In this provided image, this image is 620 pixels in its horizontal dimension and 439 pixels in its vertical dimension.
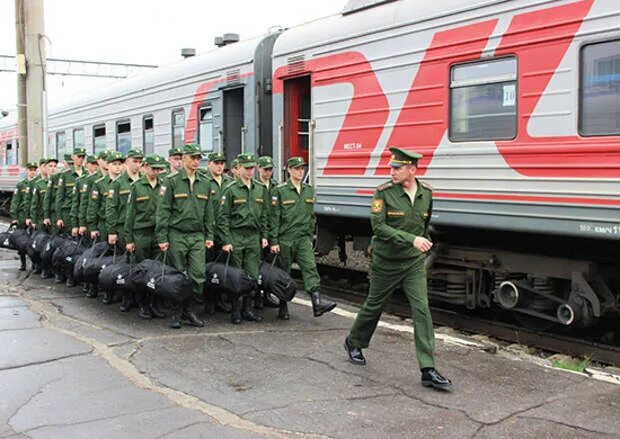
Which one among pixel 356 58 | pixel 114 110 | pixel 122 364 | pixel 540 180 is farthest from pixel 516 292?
pixel 114 110

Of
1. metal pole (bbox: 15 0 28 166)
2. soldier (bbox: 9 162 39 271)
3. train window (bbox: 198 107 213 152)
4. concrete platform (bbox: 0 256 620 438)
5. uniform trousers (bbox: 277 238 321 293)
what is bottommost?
concrete platform (bbox: 0 256 620 438)

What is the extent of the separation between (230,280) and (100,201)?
249 centimetres

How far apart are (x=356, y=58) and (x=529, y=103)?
244 cm

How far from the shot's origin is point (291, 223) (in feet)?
25.5

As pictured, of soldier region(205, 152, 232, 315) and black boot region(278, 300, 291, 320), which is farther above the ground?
soldier region(205, 152, 232, 315)

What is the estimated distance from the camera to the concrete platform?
15.0 feet

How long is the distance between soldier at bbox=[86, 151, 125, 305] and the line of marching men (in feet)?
0.40

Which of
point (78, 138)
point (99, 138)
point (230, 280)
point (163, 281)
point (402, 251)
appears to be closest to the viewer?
point (402, 251)

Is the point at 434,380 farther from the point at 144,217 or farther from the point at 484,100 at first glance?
the point at 144,217

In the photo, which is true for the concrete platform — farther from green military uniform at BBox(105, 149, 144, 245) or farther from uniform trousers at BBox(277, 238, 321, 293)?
green military uniform at BBox(105, 149, 144, 245)

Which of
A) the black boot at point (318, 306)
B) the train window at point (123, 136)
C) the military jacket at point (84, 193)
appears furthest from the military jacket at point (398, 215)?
the train window at point (123, 136)

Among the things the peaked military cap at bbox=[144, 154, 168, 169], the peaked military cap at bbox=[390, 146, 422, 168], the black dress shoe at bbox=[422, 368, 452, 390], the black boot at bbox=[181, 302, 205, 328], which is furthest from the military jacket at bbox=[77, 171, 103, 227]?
the black dress shoe at bbox=[422, 368, 452, 390]

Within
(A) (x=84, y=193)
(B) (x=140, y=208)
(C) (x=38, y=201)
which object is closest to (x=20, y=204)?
(C) (x=38, y=201)

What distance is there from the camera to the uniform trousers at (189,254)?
7.28 m
